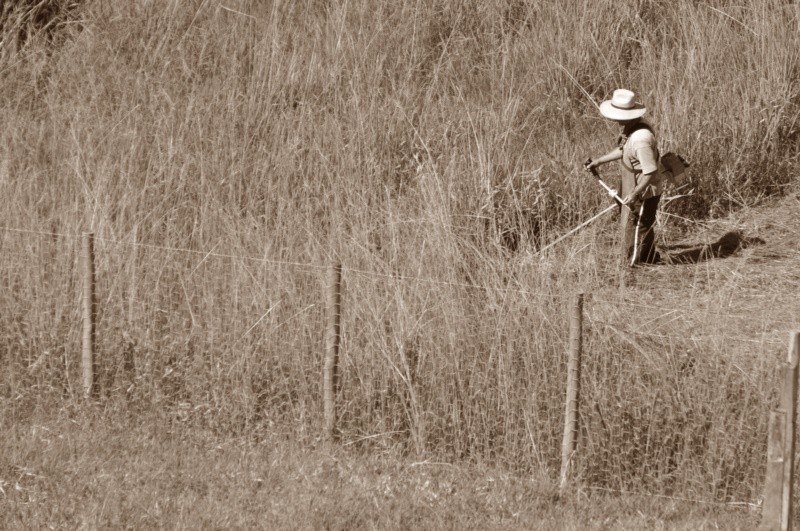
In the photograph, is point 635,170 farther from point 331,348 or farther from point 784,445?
point 784,445

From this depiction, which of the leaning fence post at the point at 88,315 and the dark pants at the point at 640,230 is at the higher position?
the dark pants at the point at 640,230

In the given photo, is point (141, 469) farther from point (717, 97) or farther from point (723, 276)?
point (717, 97)

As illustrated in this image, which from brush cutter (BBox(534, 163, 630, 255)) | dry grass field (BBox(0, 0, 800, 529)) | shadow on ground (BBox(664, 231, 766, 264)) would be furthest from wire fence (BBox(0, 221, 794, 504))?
shadow on ground (BBox(664, 231, 766, 264))

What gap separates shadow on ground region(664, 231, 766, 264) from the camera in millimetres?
10859

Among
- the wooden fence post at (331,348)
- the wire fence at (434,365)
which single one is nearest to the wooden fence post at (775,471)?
the wire fence at (434,365)

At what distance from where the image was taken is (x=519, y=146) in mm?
11992

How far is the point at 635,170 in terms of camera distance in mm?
10188

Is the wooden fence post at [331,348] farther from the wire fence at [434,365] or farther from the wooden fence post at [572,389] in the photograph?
the wooden fence post at [572,389]

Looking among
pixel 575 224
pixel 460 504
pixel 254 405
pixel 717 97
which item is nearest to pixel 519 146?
pixel 575 224

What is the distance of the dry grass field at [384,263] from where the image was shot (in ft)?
22.7

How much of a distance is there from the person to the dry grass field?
30cm

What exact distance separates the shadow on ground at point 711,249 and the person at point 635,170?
18.8 inches

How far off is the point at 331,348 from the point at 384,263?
93cm

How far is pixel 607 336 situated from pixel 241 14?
8.25 metres
